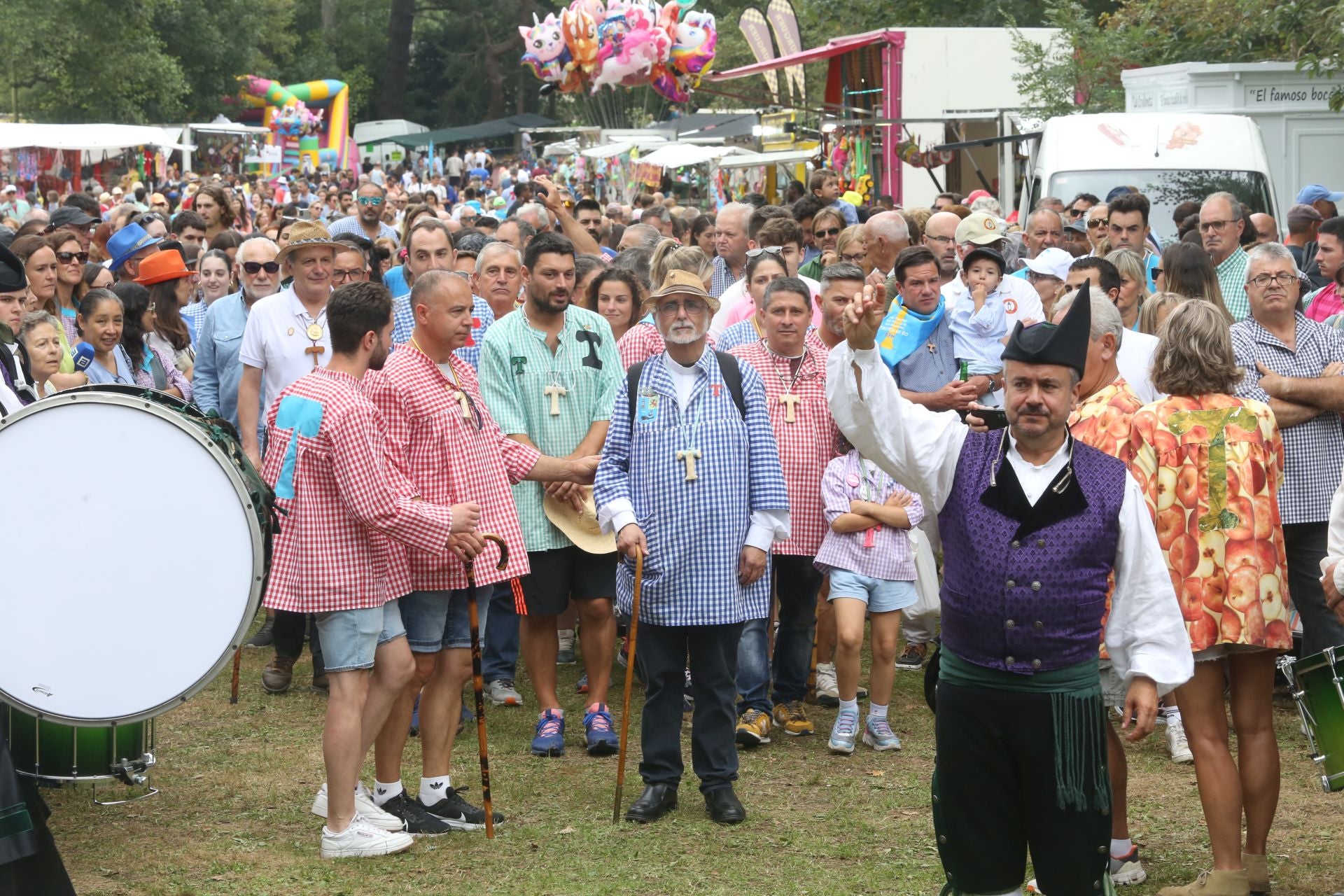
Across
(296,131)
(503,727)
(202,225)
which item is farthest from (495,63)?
(503,727)

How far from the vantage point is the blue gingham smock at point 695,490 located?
20.5 feet

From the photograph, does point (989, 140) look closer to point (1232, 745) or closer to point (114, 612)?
point (1232, 745)

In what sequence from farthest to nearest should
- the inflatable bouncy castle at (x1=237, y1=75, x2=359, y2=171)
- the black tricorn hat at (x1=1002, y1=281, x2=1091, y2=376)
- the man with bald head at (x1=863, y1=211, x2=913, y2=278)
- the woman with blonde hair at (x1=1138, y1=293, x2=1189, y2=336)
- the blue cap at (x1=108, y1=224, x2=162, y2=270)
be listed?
the inflatable bouncy castle at (x1=237, y1=75, x2=359, y2=171) → the blue cap at (x1=108, y1=224, x2=162, y2=270) → the man with bald head at (x1=863, y1=211, x2=913, y2=278) → the woman with blonde hair at (x1=1138, y1=293, x2=1189, y2=336) → the black tricorn hat at (x1=1002, y1=281, x2=1091, y2=376)

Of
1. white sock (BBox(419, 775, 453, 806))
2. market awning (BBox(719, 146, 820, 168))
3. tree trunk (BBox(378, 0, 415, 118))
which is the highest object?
tree trunk (BBox(378, 0, 415, 118))

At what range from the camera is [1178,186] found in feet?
47.5

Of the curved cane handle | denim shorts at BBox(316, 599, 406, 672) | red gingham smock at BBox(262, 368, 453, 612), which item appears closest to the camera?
red gingham smock at BBox(262, 368, 453, 612)

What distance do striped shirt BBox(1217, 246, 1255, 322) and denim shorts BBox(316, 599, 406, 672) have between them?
18.6ft

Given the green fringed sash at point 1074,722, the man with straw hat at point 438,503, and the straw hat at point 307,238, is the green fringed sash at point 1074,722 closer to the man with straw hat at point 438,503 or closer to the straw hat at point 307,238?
the man with straw hat at point 438,503

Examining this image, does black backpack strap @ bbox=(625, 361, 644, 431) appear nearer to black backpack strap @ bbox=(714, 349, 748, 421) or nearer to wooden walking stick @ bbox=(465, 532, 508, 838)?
black backpack strap @ bbox=(714, 349, 748, 421)

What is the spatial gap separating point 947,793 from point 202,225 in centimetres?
1022

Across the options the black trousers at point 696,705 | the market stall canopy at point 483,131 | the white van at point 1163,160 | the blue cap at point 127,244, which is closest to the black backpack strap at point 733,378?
the black trousers at point 696,705

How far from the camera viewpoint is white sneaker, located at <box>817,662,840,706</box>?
26.9 ft

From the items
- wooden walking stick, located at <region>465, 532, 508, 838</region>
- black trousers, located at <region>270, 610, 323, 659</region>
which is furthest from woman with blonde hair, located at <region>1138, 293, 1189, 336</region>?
black trousers, located at <region>270, 610, 323, 659</region>

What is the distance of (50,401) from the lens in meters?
5.02
